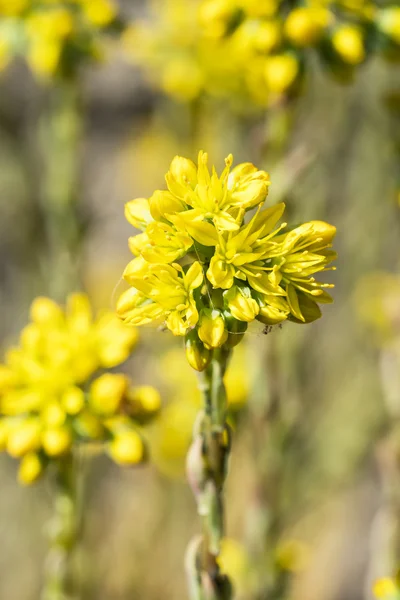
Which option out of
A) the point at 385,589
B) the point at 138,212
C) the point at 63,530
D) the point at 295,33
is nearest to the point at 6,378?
the point at 63,530

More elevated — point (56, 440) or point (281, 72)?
point (281, 72)

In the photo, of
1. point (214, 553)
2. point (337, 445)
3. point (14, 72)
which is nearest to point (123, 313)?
point (214, 553)

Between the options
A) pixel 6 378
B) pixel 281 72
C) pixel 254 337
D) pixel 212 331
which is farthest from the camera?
pixel 254 337

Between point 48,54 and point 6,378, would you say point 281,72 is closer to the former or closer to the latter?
point 48,54

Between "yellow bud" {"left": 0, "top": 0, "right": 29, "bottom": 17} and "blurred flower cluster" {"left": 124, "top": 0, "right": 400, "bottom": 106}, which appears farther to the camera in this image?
"yellow bud" {"left": 0, "top": 0, "right": 29, "bottom": 17}

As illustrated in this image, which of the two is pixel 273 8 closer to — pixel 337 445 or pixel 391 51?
Result: pixel 391 51

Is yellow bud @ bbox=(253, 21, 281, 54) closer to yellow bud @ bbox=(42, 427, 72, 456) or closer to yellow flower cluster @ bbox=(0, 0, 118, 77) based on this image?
yellow flower cluster @ bbox=(0, 0, 118, 77)

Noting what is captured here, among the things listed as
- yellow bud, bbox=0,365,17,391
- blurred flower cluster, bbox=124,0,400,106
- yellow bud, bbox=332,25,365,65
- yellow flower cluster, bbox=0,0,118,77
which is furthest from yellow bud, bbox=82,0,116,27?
yellow bud, bbox=0,365,17,391

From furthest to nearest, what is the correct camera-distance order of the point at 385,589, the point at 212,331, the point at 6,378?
the point at 6,378, the point at 385,589, the point at 212,331
